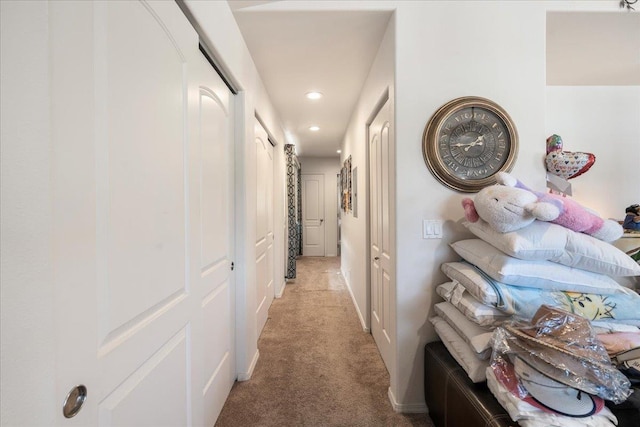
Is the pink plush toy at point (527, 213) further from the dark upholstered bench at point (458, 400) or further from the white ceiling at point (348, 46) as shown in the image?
the white ceiling at point (348, 46)

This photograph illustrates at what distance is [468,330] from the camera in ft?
4.03

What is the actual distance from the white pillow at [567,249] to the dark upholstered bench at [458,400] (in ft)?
1.61

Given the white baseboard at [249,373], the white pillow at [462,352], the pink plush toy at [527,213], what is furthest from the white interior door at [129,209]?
the pink plush toy at [527,213]

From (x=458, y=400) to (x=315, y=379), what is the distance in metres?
1.06

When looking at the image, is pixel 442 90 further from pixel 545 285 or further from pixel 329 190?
pixel 329 190

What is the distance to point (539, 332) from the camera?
97 cm

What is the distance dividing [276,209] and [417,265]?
7.64 feet

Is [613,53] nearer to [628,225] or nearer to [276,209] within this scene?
[628,225]

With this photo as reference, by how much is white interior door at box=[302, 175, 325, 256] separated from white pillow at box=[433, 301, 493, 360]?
5.16 m

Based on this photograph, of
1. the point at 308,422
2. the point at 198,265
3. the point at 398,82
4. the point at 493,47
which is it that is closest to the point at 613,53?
the point at 493,47

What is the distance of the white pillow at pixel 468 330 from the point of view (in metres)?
1.11

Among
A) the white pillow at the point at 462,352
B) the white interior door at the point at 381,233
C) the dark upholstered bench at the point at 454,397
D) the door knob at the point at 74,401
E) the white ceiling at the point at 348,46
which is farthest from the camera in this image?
the white interior door at the point at 381,233

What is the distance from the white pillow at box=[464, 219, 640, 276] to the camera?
1140mm

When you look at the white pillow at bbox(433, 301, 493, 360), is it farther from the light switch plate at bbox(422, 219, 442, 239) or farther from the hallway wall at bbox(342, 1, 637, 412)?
the light switch plate at bbox(422, 219, 442, 239)
